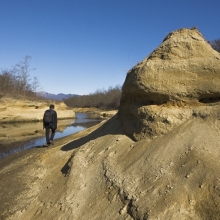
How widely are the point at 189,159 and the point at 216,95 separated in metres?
1.55

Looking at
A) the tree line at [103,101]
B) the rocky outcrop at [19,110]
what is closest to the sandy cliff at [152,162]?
the rocky outcrop at [19,110]

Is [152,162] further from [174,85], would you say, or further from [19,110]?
[19,110]

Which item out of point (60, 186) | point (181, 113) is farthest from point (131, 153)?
point (60, 186)

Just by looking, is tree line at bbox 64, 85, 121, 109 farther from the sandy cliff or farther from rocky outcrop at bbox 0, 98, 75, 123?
the sandy cliff

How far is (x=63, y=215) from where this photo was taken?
3617mm

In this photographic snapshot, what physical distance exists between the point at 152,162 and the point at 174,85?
153 cm

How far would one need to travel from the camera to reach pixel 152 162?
149 inches

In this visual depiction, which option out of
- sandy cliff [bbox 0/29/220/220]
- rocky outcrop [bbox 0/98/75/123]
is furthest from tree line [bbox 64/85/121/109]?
sandy cliff [bbox 0/29/220/220]

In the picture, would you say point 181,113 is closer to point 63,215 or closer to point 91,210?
point 91,210

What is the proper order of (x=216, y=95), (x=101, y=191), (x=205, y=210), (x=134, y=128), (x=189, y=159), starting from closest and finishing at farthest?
(x=205, y=210) → (x=189, y=159) → (x=101, y=191) → (x=216, y=95) → (x=134, y=128)

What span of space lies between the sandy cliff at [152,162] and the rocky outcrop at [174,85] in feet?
0.06

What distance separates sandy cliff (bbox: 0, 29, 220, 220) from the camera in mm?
3012

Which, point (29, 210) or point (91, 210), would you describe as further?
point (29, 210)

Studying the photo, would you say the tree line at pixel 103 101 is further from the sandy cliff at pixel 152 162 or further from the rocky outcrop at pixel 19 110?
the sandy cliff at pixel 152 162
